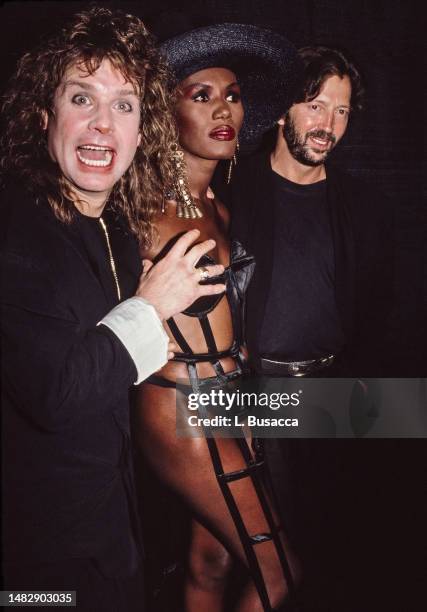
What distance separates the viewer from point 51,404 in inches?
45.8

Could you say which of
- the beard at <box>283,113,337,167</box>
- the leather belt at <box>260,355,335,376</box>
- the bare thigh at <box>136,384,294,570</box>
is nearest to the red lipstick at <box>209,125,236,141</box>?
the beard at <box>283,113,337,167</box>

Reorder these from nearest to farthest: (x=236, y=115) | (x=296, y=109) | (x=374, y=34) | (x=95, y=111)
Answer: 1. (x=95, y=111)
2. (x=236, y=115)
3. (x=296, y=109)
4. (x=374, y=34)

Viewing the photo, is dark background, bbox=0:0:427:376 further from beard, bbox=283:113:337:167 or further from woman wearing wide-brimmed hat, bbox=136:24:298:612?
woman wearing wide-brimmed hat, bbox=136:24:298:612

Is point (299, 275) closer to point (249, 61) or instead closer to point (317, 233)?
point (317, 233)

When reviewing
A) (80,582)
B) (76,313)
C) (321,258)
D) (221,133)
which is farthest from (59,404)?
(321,258)

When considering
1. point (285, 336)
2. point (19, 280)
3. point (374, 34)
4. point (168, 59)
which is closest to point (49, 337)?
point (19, 280)

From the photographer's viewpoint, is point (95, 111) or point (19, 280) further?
point (95, 111)

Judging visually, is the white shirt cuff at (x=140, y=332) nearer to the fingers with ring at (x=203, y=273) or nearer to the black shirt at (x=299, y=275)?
the fingers with ring at (x=203, y=273)

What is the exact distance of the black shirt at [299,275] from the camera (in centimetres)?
256

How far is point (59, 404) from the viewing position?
1.17 meters

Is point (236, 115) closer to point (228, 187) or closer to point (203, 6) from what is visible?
point (228, 187)

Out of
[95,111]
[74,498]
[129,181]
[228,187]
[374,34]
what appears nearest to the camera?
[74,498]

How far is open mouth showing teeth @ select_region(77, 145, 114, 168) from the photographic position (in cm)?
142

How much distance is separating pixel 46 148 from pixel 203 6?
1.52 meters
